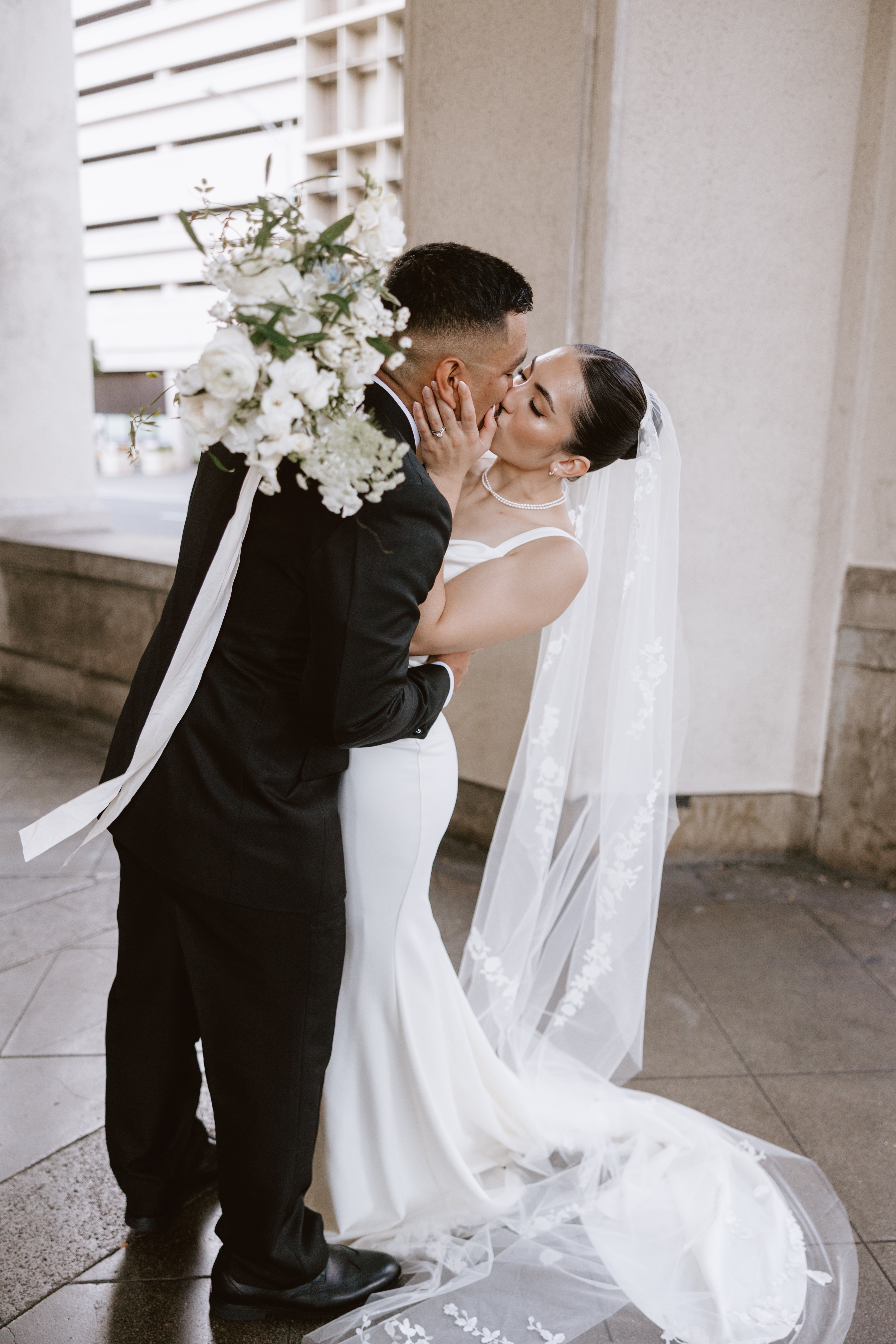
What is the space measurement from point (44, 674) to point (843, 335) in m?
5.46

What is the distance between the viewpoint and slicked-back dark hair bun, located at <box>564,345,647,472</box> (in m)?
2.12

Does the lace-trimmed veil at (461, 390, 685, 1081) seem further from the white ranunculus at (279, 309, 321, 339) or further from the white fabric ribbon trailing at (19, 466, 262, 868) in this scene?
the white ranunculus at (279, 309, 321, 339)

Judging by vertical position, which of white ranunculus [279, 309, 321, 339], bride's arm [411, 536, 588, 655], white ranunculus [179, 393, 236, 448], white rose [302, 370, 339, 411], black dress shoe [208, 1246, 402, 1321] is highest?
white ranunculus [279, 309, 321, 339]

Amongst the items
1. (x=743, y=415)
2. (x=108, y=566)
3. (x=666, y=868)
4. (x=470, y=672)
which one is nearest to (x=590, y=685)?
(x=470, y=672)

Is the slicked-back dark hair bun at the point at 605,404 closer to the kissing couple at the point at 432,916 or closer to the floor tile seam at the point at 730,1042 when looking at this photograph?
the kissing couple at the point at 432,916

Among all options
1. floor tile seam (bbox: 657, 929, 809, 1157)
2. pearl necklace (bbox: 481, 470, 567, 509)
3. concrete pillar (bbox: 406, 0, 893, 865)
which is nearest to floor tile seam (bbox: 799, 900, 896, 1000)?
concrete pillar (bbox: 406, 0, 893, 865)

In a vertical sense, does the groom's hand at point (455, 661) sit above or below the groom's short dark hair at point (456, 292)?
below

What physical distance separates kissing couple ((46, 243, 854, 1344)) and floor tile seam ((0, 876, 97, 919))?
187cm

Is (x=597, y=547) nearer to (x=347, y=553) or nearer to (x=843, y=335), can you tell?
(x=347, y=553)

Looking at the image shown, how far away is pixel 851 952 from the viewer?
146 inches

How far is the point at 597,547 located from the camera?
2.62m

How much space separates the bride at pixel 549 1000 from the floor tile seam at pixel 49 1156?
30.2 inches

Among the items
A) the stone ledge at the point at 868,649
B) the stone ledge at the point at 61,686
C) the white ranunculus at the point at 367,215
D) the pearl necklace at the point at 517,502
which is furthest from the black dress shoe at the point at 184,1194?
the stone ledge at the point at 61,686

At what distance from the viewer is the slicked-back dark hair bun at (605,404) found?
2.12 m
